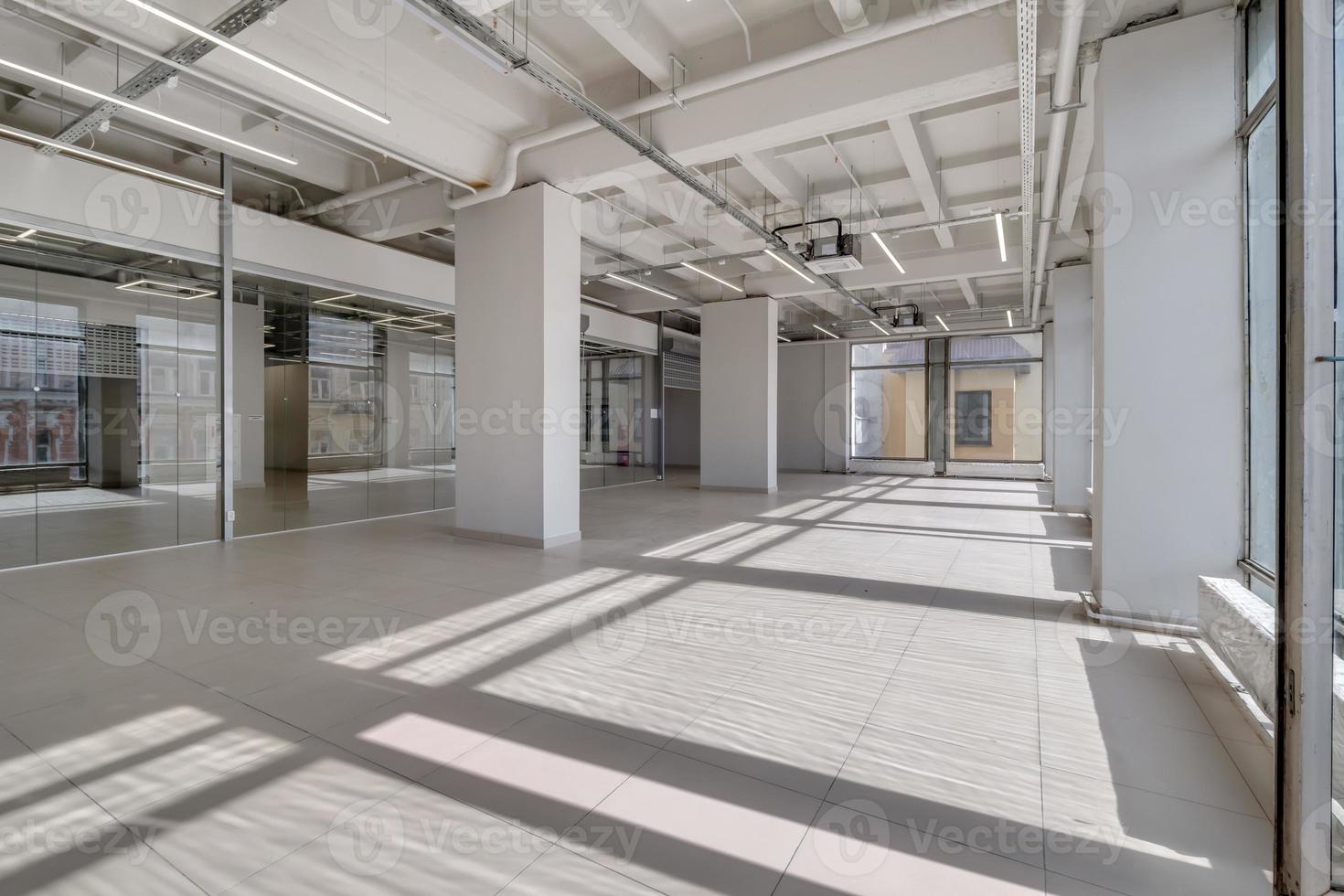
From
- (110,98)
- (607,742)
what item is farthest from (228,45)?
(607,742)

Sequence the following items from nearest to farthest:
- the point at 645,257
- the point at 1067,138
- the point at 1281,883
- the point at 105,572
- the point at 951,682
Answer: the point at 1281,883
the point at 951,682
the point at 105,572
the point at 1067,138
the point at 645,257

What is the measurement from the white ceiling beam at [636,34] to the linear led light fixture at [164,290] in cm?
539

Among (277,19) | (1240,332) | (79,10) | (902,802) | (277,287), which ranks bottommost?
(902,802)

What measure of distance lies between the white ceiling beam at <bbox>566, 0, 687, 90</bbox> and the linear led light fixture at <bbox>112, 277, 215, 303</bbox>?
17.7ft

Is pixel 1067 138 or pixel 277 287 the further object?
pixel 277 287

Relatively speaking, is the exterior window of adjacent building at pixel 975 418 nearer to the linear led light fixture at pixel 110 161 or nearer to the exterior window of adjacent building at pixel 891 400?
the exterior window of adjacent building at pixel 891 400

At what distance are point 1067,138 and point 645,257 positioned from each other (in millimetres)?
6530

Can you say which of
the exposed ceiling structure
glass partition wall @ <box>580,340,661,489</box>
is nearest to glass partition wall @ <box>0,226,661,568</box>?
the exposed ceiling structure

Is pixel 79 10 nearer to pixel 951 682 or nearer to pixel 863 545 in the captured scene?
pixel 951 682

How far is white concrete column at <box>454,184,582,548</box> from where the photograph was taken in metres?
7.09

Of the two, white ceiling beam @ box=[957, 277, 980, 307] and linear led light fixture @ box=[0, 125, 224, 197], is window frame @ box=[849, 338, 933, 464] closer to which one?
white ceiling beam @ box=[957, 277, 980, 307]

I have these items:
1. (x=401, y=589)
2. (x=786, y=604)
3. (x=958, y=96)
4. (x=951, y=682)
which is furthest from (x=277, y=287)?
(x=951, y=682)

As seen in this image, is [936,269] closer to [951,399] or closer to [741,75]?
[741,75]

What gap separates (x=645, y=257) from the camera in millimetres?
11430
